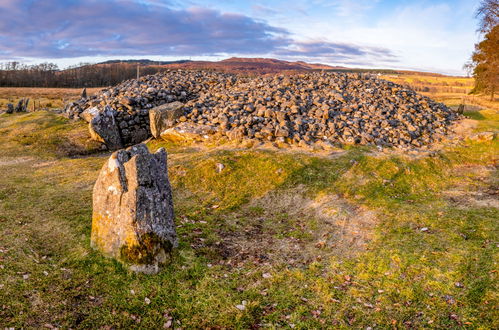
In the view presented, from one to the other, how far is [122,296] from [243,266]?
2945 mm

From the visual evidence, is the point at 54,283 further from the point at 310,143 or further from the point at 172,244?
the point at 310,143

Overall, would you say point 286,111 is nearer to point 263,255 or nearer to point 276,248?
point 276,248

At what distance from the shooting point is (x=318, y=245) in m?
9.47

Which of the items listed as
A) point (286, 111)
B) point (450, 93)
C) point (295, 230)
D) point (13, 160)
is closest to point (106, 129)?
point (13, 160)

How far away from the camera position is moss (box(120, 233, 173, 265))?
291 inches

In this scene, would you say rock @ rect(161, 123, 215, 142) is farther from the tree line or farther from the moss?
the tree line

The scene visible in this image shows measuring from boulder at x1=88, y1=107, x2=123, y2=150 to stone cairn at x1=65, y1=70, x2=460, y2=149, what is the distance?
0.19ft

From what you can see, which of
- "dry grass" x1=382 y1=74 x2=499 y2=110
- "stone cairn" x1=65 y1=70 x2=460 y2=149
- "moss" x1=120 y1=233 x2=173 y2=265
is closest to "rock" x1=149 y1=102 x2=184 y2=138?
"stone cairn" x1=65 y1=70 x2=460 y2=149

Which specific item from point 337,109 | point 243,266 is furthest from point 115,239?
point 337,109

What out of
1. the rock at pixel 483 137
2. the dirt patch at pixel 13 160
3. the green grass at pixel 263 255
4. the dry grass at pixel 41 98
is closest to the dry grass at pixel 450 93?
the rock at pixel 483 137

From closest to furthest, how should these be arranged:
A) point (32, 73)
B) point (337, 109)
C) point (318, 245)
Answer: point (318, 245), point (337, 109), point (32, 73)

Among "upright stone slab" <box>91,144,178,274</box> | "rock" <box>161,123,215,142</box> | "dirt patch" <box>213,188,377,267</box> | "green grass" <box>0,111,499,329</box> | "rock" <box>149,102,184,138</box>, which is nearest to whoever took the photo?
"green grass" <box>0,111,499,329</box>

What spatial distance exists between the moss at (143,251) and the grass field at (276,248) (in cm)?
32

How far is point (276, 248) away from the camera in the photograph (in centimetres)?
922
